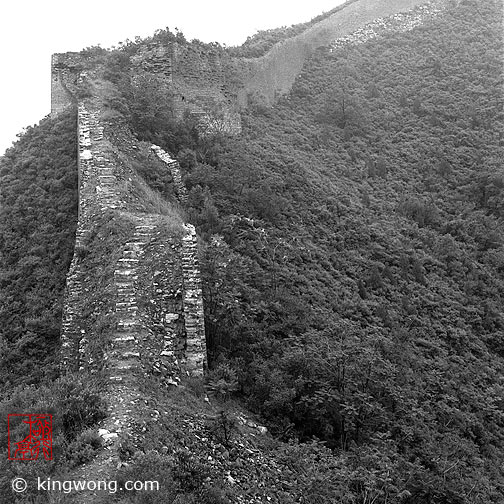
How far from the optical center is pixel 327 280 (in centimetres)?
1490

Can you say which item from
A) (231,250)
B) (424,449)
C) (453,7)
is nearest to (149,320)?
(231,250)

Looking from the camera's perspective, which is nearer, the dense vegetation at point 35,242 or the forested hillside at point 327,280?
the forested hillside at point 327,280

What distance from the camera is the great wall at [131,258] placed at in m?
8.93

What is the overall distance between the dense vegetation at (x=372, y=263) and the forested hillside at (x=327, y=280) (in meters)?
0.06

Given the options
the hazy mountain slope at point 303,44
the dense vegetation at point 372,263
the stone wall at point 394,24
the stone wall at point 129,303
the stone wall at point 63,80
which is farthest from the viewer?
the stone wall at point 394,24

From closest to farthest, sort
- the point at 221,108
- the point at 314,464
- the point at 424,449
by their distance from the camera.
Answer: the point at 314,464, the point at 424,449, the point at 221,108

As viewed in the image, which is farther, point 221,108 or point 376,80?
point 376,80

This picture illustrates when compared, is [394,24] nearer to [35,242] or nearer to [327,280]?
[327,280]

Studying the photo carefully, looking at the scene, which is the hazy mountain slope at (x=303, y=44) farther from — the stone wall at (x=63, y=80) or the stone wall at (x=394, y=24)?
the stone wall at (x=63, y=80)

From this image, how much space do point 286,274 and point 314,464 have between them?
19.9 feet

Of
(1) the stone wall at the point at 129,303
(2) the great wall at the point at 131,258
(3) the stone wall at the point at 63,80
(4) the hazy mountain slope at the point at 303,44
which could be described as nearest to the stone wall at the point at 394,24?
(4) the hazy mountain slope at the point at 303,44

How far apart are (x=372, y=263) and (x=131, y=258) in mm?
8352

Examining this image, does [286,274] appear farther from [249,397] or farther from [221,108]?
[221,108]

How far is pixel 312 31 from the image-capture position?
30.1 m
